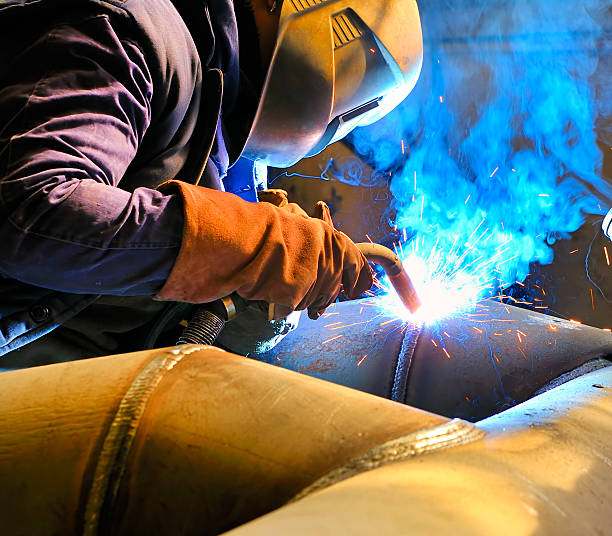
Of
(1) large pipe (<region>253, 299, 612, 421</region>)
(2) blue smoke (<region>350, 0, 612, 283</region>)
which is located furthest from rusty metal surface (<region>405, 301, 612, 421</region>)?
(2) blue smoke (<region>350, 0, 612, 283</region>)

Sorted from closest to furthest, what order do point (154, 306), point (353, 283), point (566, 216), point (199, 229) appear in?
1. point (199, 229)
2. point (154, 306)
3. point (353, 283)
4. point (566, 216)

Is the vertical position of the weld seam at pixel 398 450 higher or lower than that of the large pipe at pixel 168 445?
higher

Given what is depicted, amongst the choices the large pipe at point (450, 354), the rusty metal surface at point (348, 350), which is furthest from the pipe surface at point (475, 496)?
the rusty metal surface at point (348, 350)

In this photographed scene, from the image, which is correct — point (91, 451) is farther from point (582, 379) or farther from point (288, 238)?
point (582, 379)

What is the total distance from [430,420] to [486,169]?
323 cm

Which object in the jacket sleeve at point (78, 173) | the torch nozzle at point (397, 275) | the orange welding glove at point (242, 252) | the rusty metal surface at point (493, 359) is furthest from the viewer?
the torch nozzle at point (397, 275)

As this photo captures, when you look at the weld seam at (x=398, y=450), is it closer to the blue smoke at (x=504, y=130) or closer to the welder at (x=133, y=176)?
the welder at (x=133, y=176)

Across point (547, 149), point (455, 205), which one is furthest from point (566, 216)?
point (455, 205)

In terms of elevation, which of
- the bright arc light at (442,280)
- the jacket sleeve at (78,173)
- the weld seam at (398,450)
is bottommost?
the bright arc light at (442,280)

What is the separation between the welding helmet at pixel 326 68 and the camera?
5.22 feet

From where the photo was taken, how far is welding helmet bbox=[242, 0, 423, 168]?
1590 millimetres

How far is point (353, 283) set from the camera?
1.56 m

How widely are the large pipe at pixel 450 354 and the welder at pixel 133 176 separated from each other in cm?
23

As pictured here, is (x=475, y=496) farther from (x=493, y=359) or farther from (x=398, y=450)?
(x=493, y=359)
